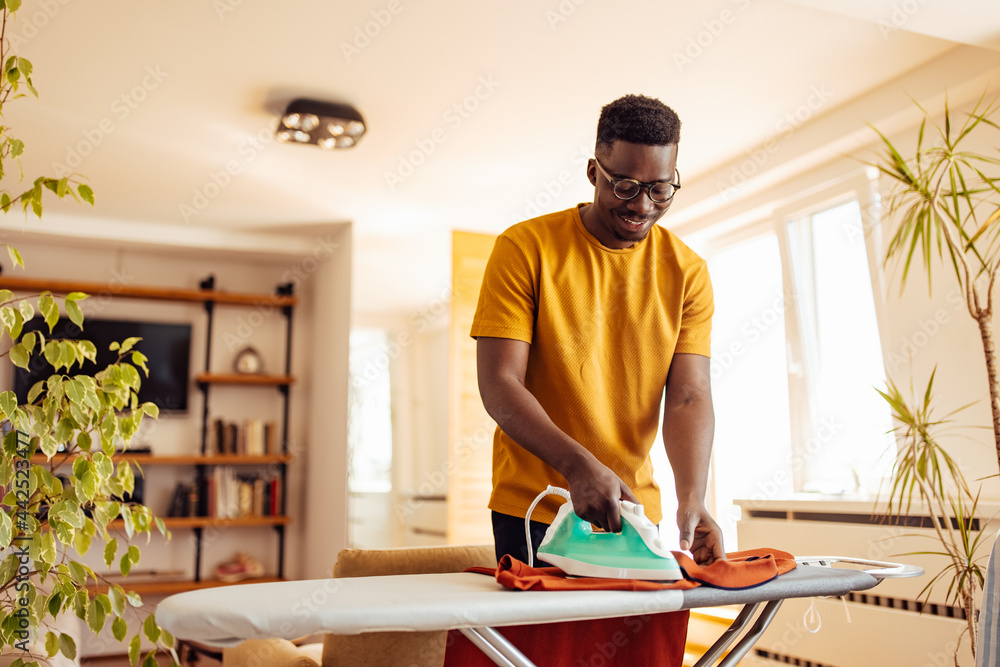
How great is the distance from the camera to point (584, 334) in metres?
1.33

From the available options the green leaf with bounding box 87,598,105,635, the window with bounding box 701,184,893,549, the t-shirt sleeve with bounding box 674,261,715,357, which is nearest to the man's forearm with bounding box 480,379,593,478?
the t-shirt sleeve with bounding box 674,261,715,357

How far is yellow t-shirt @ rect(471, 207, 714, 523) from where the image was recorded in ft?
4.28

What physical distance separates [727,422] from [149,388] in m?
3.50

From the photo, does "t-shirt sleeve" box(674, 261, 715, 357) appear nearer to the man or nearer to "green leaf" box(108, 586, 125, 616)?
the man

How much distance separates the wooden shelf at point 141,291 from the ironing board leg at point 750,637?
452cm

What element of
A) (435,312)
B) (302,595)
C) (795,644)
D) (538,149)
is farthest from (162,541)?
(302,595)

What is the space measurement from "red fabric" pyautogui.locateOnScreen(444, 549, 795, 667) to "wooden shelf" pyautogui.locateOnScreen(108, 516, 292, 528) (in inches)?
159

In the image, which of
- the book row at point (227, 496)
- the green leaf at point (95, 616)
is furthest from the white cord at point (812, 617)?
the book row at point (227, 496)

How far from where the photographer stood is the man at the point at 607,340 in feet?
4.17

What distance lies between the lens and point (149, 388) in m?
5.05

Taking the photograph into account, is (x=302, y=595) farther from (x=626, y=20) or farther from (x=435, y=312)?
(x=435, y=312)

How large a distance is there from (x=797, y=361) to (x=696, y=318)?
8.00 feet

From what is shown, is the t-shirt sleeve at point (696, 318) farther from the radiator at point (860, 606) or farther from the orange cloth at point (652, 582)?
the radiator at point (860, 606)

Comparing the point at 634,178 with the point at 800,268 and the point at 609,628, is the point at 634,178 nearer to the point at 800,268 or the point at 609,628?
the point at 609,628
